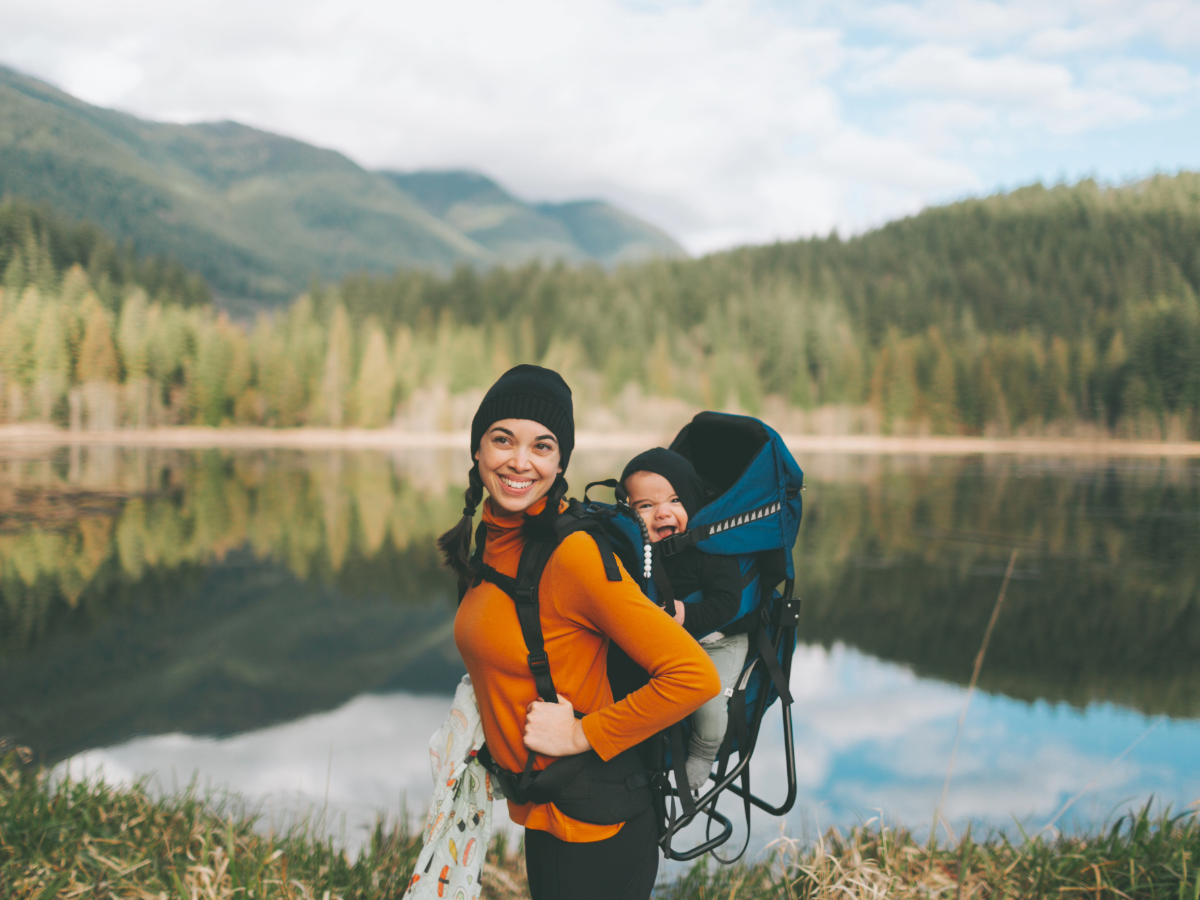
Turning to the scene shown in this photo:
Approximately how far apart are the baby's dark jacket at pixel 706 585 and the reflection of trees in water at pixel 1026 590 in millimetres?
9395

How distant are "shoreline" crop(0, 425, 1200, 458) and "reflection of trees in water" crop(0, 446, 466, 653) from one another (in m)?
29.8

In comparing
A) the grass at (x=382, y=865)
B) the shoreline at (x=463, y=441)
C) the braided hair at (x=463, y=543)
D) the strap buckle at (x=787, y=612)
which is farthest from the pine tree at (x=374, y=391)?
the braided hair at (x=463, y=543)

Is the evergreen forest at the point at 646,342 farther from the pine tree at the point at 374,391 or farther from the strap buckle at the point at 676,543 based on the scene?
the strap buckle at the point at 676,543

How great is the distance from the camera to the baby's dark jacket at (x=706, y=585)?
2.29 meters

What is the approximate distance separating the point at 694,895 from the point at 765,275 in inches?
4515

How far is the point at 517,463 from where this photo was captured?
6.38ft

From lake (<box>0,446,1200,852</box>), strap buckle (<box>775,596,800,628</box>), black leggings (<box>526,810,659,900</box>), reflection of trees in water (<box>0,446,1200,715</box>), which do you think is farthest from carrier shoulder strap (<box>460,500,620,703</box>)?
reflection of trees in water (<box>0,446,1200,715</box>)

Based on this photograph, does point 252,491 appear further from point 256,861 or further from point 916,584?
point 256,861

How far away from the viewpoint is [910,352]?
76.2 m

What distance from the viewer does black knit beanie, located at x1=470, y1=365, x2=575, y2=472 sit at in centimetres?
198

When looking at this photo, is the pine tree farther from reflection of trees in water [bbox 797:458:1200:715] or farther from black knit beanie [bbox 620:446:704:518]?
black knit beanie [bbox 620:446:704:518]

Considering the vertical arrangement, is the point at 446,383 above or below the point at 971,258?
below

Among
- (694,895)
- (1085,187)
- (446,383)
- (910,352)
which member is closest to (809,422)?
(910,352)

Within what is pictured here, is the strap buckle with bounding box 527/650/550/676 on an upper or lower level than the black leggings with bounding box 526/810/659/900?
upper
